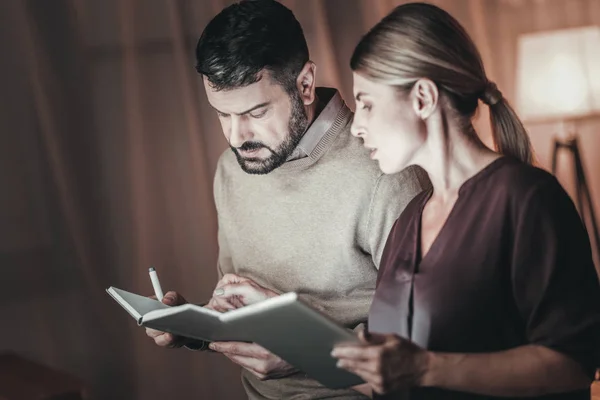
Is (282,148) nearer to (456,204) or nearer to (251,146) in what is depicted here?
(251,146)

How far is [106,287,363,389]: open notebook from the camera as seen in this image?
3.66ft

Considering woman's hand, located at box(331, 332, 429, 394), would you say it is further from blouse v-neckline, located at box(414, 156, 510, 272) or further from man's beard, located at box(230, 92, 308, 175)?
man's beard, located at box(230, 92, 308, 175)

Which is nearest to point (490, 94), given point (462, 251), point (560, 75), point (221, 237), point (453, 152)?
point (453, 152)

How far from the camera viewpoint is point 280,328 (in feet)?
3.96

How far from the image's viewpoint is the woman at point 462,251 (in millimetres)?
1132

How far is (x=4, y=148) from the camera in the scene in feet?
8.02

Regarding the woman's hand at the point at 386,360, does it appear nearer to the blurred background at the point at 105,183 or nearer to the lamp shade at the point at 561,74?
the blurred background at the point at 105,183

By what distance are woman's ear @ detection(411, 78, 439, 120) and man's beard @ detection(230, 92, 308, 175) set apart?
528mm

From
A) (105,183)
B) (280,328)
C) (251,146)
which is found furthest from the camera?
(105,183)

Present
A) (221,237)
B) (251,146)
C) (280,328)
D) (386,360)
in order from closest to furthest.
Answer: (386,360)
(280,328)
(251,146)
(221,237)

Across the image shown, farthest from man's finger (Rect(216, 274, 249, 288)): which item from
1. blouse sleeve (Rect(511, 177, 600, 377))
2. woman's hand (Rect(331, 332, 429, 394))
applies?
blouse sleeve (Rect(511, 177, 600, 377))

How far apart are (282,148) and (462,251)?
64 cm

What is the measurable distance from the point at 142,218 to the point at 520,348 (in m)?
1.74

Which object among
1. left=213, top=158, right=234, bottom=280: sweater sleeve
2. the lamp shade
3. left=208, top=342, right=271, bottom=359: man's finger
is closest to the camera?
left=208, top=342, right=271, bottom=359: man's finger
